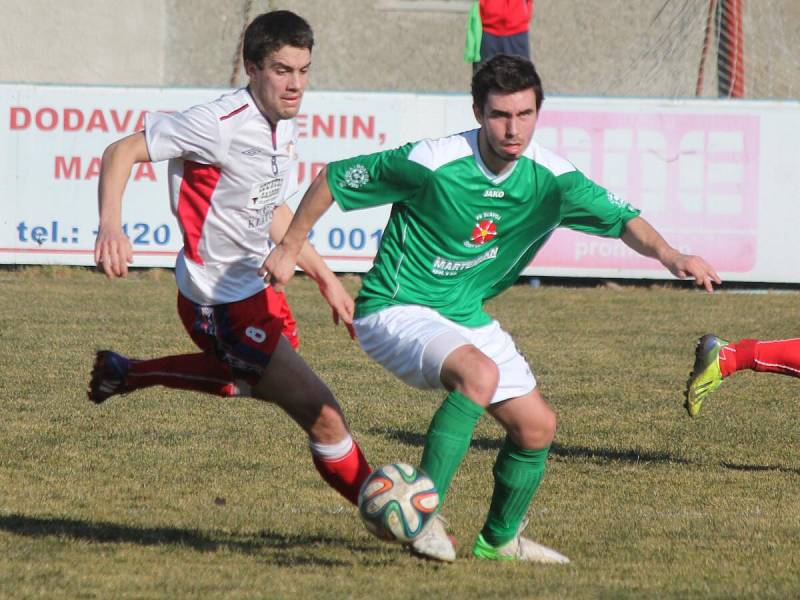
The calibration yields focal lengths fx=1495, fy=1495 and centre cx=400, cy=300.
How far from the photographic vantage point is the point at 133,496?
20.7ft

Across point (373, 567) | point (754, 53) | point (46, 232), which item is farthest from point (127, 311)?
point (754, 53)

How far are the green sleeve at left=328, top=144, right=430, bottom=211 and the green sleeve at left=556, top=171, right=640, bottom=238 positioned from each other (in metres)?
0.55

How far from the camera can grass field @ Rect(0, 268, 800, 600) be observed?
4.87 m

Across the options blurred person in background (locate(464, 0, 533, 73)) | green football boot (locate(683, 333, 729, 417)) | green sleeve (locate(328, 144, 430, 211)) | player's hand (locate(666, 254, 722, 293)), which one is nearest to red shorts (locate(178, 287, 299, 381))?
green sleeve (locate(328, 144, 430, 211))

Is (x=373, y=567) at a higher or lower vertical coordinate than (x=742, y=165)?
lower

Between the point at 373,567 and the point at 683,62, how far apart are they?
14.5m

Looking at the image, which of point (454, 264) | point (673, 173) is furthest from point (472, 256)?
point (673, 173)

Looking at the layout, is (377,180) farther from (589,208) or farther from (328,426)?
(328,426)

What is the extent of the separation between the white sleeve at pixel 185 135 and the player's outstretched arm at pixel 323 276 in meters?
0.43

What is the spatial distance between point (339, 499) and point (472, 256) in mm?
1631

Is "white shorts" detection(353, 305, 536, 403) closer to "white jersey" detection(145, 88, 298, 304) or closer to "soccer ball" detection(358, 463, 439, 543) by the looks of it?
"soccer ball" detection(358, 463, 439, 543)

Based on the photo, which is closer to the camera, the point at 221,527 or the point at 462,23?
the point at 221,527

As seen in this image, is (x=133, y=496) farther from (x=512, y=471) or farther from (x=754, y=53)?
(x=754, y=53)

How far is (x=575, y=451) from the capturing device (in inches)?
298
